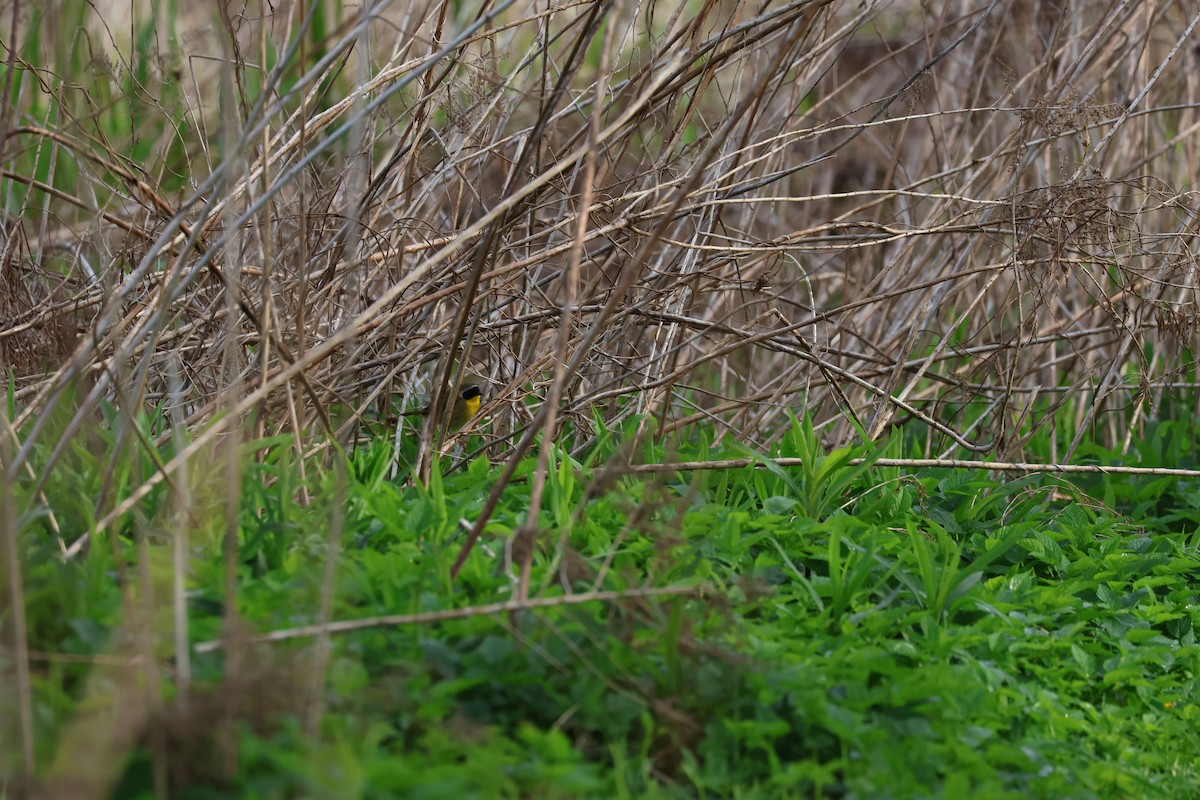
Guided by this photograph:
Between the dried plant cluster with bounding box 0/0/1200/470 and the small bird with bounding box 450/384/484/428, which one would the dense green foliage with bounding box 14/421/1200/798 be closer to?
the dried plant cluster with bounding box 0/0/1200/470

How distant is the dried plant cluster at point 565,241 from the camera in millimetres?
2857

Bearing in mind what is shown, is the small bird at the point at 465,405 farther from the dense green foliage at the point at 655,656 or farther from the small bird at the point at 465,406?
the dense green foliage at the point at 655,656

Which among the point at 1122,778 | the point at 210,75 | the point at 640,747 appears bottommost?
the point at 1122,778

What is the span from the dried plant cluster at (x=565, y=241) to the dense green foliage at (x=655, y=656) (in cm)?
39

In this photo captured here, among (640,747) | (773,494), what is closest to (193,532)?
(640,747)

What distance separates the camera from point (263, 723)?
68.4 inches

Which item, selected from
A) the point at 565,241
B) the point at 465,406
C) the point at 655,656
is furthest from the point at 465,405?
the point at 655,656

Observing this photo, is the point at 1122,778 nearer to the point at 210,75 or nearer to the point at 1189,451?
the point at 1189,451

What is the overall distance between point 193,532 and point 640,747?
108 centimetres

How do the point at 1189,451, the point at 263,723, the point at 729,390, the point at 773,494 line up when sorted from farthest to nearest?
the point at 729,390 < the point at 1189,451 < the point at 773,494 < the point at 263,723

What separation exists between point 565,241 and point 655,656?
1700 millimetres

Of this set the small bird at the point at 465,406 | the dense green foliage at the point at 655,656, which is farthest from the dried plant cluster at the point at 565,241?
the dense green foliage at the point at 655,656

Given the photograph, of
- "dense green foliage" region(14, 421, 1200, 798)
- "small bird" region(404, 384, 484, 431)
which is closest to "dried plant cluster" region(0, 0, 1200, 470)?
"small bird" region(404, 384, 484, 431)

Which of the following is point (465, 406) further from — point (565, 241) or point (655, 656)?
point (655, 656)
